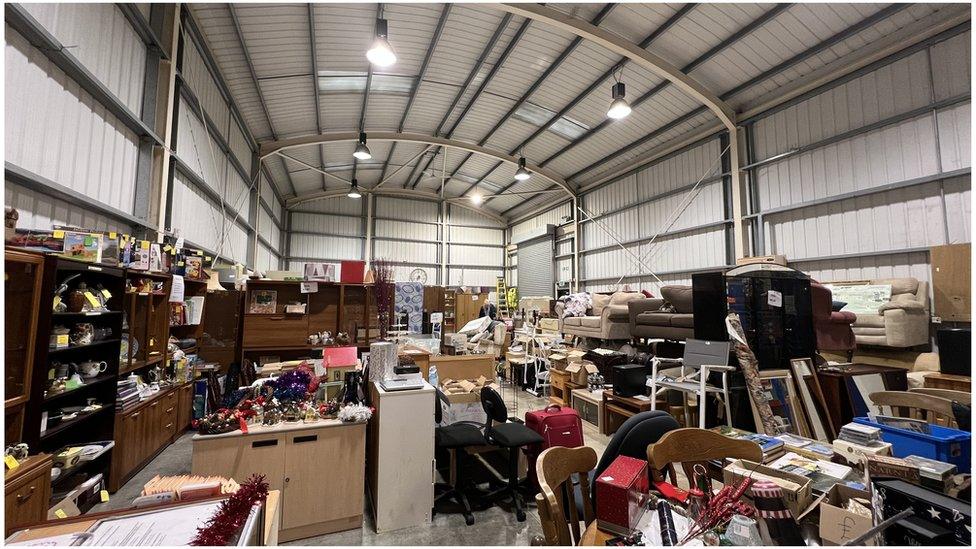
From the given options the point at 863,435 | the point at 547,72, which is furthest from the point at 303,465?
the point at 547,72

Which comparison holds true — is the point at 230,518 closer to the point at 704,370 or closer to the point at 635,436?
the point at 635,436

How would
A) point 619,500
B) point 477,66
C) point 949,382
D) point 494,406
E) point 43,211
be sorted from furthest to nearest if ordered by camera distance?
point 477,66 < point 949,382 < point 494,406 < point 43,211 < point 619,500

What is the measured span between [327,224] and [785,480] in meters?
12.8

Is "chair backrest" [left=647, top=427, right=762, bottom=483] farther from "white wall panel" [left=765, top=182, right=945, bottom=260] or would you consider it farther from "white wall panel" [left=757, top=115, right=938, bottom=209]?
"white wall panel" [left=757, top=115, right=938, bottom=209]

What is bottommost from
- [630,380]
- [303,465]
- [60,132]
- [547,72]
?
[303,465]

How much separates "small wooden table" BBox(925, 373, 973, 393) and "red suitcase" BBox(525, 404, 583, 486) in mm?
3133

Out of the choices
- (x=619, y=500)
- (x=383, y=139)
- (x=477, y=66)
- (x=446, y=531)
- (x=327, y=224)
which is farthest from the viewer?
(x=327, y=224)

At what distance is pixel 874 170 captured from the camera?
5.02m

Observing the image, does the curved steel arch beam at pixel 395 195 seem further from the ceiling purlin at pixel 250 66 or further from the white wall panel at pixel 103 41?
the white wall panel at pixel 103 41

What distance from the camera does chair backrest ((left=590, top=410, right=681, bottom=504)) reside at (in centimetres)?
180

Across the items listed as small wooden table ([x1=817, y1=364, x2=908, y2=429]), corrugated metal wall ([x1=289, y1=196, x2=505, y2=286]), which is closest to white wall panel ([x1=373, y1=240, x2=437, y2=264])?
corrugated metal wall ([x1=289, y1=196, x2=505, y2=286])

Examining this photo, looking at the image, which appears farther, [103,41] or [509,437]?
[103,41]

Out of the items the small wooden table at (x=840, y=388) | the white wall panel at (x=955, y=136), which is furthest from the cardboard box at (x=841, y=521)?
the white wall panel at (x=955, y=136)

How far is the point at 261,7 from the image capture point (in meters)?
4.64
